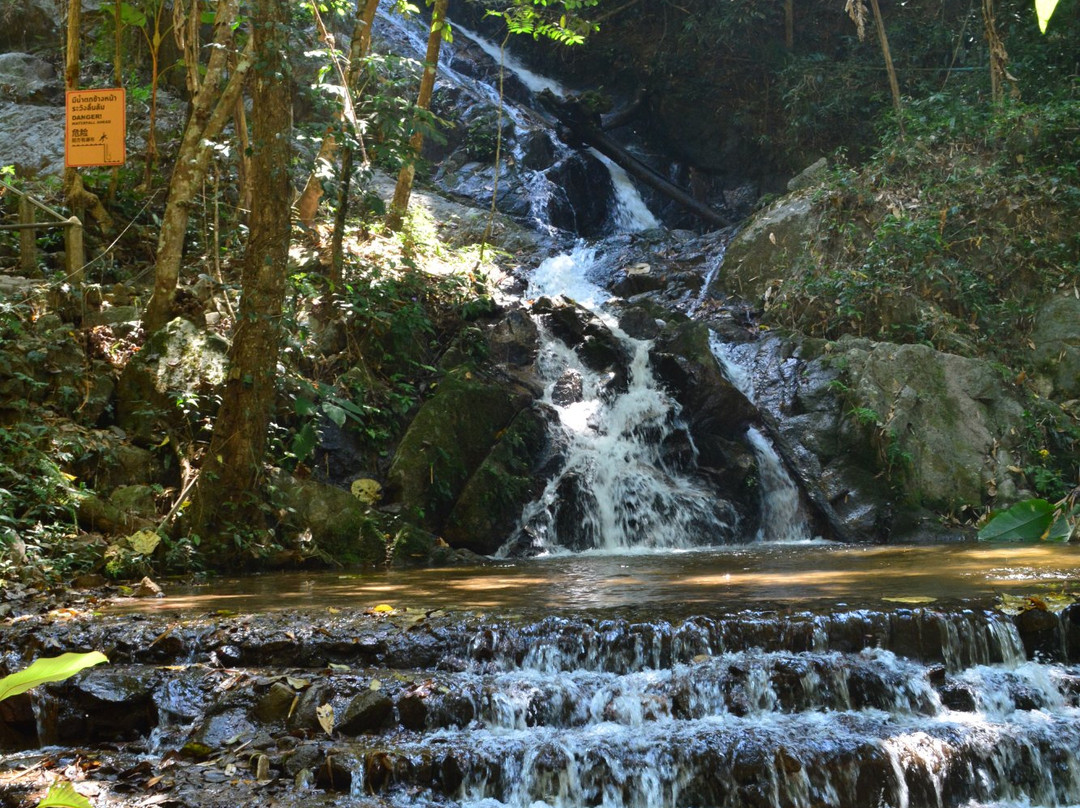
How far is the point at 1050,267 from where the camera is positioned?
39.6 feet

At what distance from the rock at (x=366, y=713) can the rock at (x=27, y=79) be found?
1259 cm

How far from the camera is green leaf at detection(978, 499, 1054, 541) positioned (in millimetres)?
5422

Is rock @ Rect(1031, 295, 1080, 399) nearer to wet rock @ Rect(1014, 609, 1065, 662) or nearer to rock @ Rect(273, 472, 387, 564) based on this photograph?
wet rock @ Rect(1014, 609, 1065, 662)

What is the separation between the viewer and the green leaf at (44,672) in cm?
108

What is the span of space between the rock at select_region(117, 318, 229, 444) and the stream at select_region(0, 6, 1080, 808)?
231 cm

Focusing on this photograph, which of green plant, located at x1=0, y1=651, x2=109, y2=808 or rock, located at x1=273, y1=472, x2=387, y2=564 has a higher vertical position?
green plant, located at x1=0, y1=651, x2=109, y2=808

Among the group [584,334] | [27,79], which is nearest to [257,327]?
[584,334]

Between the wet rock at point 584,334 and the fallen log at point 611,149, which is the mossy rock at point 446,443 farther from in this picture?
the fallen log at point 611,149

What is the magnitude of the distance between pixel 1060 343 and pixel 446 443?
794 centimetres

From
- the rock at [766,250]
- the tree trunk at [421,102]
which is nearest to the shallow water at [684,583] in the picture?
the tree trunk at [421,102]

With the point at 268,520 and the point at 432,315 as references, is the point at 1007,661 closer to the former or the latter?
the point at 268,520

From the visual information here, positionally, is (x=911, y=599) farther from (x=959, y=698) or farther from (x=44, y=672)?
(x=44, y=672)

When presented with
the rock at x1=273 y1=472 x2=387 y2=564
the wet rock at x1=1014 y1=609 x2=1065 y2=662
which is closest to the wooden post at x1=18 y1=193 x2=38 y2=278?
the rock at x1=273 y1=472 x2=387 y2=564

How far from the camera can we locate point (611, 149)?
18328 mm
